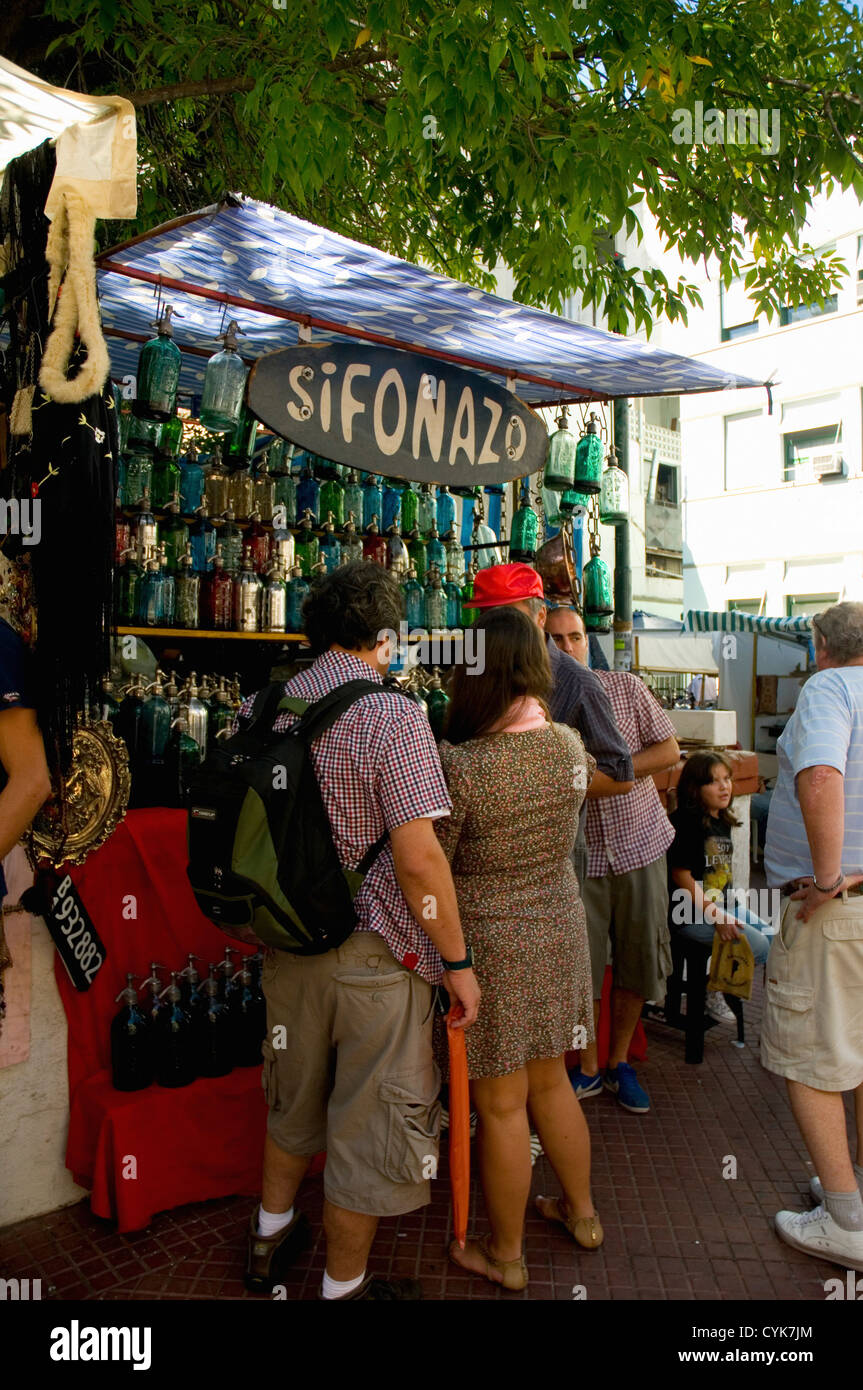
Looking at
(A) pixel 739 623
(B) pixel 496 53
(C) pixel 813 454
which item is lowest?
(A) pixel 739 623

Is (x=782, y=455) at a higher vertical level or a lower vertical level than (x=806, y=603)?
higher

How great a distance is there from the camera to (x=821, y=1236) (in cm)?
283

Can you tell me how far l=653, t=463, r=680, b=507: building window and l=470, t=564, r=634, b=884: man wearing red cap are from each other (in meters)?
12.8

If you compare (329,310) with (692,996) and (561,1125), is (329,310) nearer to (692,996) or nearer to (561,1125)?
(561,1125)

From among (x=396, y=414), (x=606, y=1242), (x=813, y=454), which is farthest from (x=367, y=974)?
(x=813, y=454)

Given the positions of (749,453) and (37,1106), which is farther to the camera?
(749,453)

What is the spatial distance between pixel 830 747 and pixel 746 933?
1891 mm

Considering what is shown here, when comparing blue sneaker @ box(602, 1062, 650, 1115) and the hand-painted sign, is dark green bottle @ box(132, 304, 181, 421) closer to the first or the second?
the hand-painted sign

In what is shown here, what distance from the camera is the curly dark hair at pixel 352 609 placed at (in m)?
2.46

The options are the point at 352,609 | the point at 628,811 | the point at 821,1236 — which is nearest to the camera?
the point at 352,609

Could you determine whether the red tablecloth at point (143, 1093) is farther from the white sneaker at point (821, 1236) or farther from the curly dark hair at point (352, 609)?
the white sneaker at point (821, 1236)

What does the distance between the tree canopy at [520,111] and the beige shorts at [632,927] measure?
286cm

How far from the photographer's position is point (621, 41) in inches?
162
